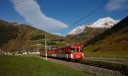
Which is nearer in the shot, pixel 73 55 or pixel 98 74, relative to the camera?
pixel 98 74

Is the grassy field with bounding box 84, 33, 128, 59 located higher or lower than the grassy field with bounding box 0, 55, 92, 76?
higher

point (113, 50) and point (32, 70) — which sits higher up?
point (113, 50)

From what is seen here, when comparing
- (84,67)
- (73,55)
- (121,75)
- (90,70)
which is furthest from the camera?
(73,55)

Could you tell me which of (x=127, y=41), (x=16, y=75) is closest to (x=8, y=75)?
(x=16, y=75)

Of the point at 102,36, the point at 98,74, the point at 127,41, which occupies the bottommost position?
the point at 98,74

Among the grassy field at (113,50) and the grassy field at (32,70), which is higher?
the grassy field at (113,50)

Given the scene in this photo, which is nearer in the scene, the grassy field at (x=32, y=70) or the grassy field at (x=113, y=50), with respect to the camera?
the grassy field at (x=32, y=70)

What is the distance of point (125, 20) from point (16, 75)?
190 metres

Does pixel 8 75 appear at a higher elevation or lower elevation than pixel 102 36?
lower

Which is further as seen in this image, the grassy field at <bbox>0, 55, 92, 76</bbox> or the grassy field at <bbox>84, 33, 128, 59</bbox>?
the grassy field at <bbox>84, 33, 128, 59</bbox>

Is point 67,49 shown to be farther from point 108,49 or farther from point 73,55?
point 108,49

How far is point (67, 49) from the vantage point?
142ft

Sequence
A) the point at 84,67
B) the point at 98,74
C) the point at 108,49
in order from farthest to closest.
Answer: the point at 108,49
the point at 84,67
the point at 98,74

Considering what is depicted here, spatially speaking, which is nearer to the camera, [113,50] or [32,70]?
[32,70]
